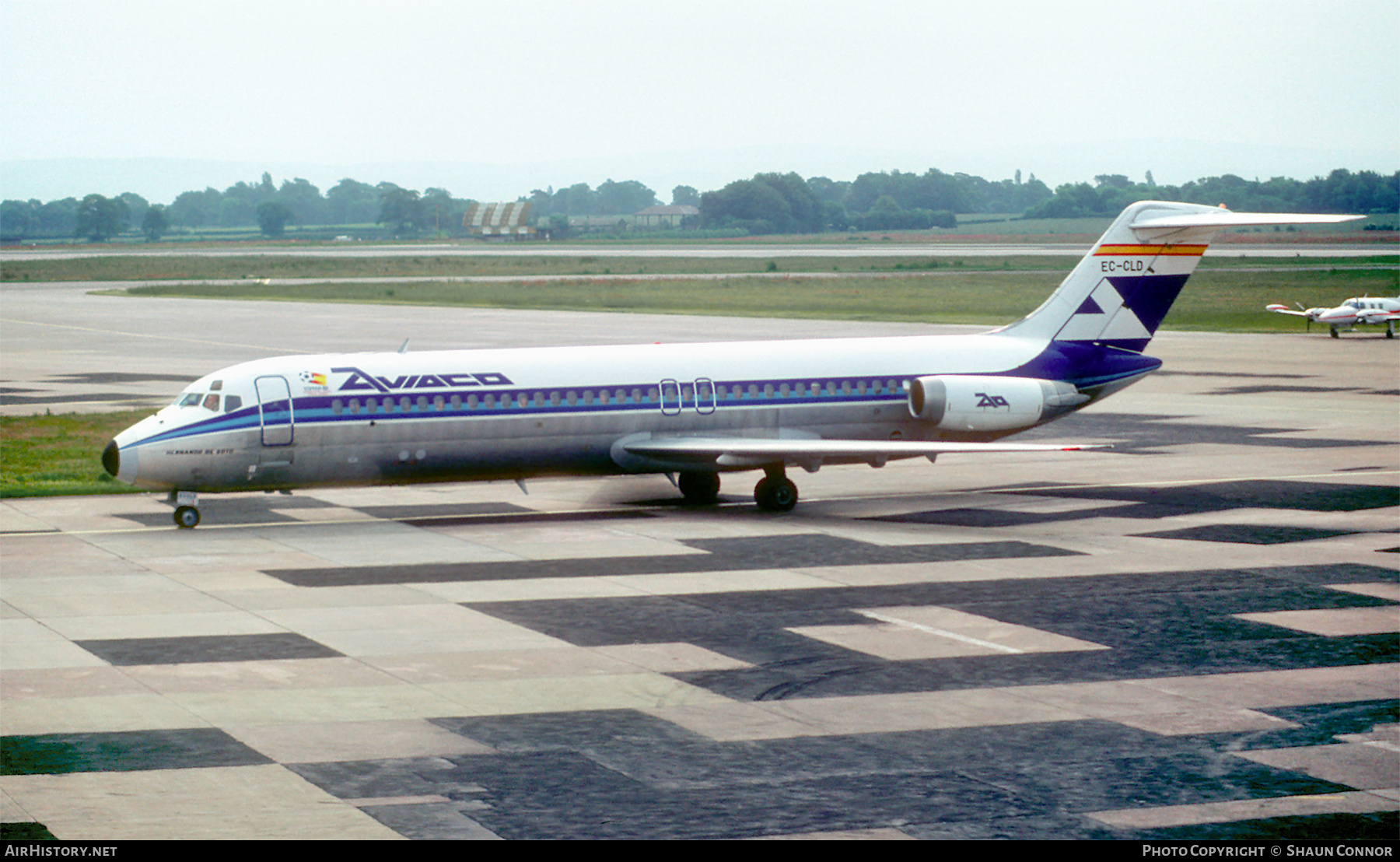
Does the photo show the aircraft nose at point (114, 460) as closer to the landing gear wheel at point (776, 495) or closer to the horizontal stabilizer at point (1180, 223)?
the landing gear wheel at point (776, 495)

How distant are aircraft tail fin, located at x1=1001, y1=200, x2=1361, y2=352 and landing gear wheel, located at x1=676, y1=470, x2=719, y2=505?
23.7 feet

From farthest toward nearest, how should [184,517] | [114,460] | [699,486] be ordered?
1. [699,486]
2. [184,517]
3. [114,460]

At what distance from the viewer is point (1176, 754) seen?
613 inches

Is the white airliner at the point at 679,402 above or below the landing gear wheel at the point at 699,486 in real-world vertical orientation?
above

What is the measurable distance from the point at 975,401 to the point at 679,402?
6015 mm

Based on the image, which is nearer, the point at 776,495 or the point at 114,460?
the point at 114,460

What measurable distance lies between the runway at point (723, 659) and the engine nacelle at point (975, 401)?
65.9 inches

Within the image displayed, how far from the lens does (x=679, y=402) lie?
1208 inches

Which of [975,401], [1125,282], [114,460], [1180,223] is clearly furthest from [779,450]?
[114,460]

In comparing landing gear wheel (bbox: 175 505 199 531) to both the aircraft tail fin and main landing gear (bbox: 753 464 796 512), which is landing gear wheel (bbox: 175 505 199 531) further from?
the aircraft tail fin

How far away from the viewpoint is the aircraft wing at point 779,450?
1162 inches

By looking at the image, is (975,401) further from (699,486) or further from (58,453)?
(58,453)

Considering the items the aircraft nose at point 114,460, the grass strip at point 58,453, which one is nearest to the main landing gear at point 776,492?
the aircraft nose at point 114,460

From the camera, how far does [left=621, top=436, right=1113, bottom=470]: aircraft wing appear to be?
29.5 metres
